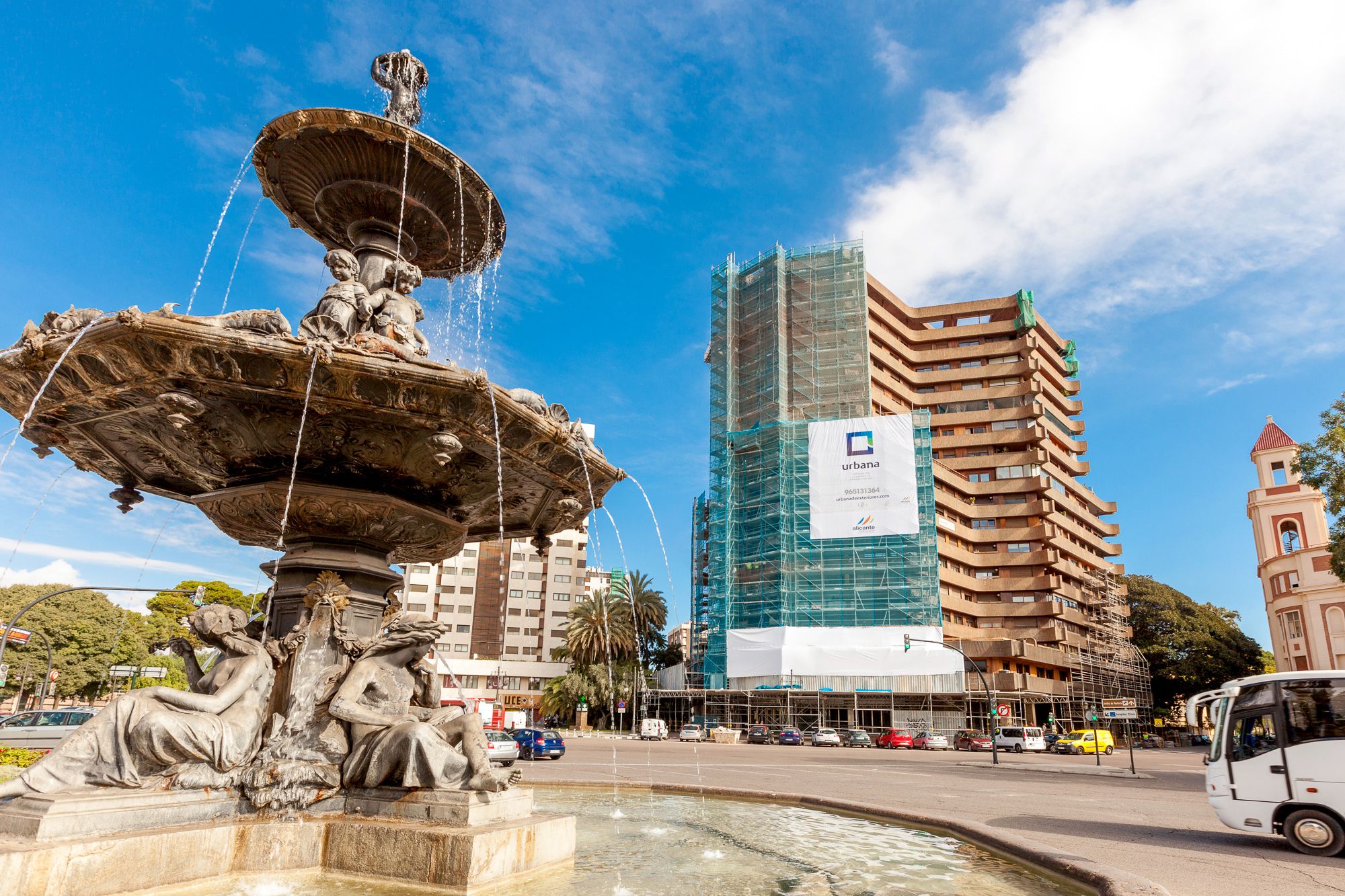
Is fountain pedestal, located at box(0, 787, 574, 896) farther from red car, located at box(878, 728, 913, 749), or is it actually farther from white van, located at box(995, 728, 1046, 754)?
red car, located at box(878, 728, 913, 749)

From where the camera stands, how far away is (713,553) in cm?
5416

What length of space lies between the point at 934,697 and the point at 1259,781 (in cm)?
4236

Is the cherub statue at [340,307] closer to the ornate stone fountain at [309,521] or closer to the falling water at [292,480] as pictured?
the ornate stone fountain at [309,521]

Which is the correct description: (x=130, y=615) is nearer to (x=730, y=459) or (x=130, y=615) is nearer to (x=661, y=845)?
(x=730, y=459)

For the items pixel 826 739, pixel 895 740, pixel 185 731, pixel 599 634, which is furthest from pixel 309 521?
pixel 599 634

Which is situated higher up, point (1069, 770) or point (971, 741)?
point (1069, 770)

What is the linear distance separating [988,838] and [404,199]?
27.6 ft

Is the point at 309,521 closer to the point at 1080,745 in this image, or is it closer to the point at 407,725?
the point at 407,725

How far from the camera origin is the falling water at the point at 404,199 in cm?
763

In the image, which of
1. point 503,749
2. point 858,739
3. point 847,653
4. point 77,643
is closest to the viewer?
point 503,749

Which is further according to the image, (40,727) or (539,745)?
(539,745)

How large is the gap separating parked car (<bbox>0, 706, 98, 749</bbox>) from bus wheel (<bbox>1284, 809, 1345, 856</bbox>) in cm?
1949

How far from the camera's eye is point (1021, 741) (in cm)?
4003

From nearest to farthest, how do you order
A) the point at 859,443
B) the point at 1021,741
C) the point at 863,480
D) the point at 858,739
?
the point at 1021,741, the point at 858,739, the point at 863,480, the point at 859,443
